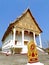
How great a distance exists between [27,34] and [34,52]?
21.1 metres

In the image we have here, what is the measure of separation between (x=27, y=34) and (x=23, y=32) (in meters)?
2.49

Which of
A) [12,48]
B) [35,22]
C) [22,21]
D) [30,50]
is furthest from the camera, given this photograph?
[35,22]

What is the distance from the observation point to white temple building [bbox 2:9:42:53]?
26594mm

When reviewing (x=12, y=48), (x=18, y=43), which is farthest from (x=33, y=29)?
(x=12, y=48)

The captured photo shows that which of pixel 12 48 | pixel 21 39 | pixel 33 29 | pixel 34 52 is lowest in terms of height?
pixel 34 52

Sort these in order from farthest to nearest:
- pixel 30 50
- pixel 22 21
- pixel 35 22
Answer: pixel 35 22 < pixel 22 21 < pixel 30 50

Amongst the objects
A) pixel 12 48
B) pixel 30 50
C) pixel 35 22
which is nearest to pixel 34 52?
pixel 30 50

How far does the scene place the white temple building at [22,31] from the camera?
2659 cm

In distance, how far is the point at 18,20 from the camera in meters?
27.2

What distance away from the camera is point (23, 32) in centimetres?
2786

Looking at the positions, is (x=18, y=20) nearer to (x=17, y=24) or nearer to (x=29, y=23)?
(x=17, y=24)

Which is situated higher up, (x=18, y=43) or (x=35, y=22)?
(x=35, y=22)

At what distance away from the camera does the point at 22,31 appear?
2762 centimetres

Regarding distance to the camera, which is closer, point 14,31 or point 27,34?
point 14,31
